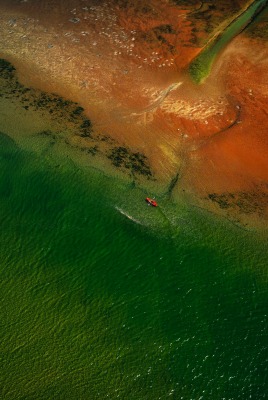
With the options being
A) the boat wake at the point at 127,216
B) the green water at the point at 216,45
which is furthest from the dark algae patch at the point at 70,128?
the green water at the point at 216,45

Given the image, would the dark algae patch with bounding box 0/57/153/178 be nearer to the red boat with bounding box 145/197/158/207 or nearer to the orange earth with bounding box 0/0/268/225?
the orange earth with bounding box 0/0/268/225

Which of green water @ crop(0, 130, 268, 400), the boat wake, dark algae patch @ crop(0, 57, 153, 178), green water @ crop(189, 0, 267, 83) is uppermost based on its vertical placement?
green water @ crop(189, 0, 267, 83)

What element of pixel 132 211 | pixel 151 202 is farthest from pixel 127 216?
pixel 151 202

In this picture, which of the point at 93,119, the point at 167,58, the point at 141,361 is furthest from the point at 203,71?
the point at 141,361

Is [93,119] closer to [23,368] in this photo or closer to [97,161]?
[97,161]

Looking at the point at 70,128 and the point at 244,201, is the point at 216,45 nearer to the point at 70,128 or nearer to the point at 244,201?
the point at 70,128

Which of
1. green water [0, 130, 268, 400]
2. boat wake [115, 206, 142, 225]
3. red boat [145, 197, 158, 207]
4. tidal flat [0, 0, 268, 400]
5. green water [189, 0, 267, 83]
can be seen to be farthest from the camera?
green water [189, 0, 267, 83]

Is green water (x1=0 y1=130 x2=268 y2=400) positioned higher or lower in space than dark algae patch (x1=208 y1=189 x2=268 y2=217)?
lower

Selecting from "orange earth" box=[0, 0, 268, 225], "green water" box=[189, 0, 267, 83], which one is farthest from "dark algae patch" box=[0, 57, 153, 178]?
"green water" box=[189, 0, 267, 83]
